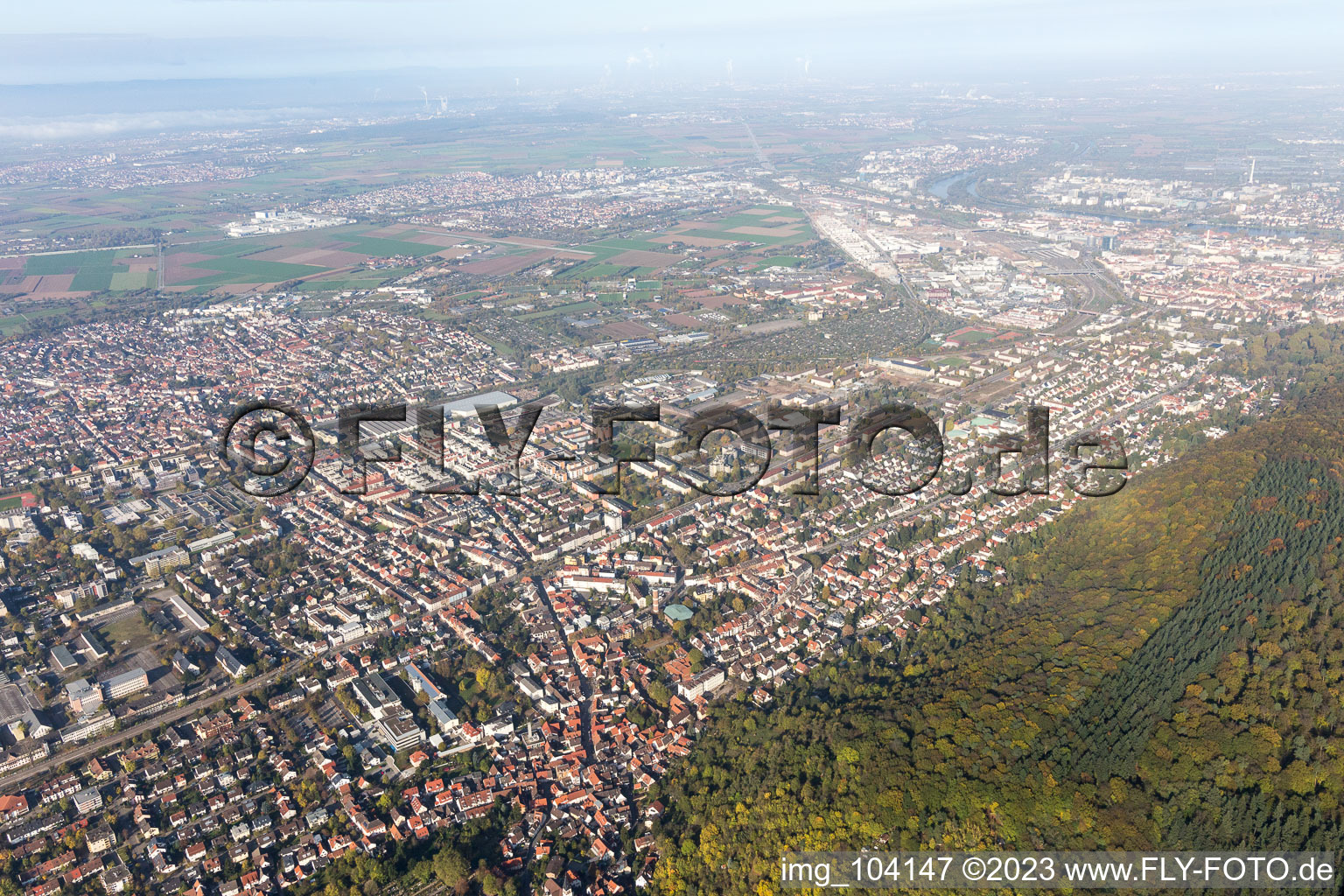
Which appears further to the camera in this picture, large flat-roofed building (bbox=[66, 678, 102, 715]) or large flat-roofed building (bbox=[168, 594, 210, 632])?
large flat-roofed building (bbox=[168, 594, 210, 632])

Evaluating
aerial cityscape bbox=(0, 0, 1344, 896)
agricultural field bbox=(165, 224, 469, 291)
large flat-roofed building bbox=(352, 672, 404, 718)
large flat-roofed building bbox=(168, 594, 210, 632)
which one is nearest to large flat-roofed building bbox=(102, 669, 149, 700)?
aerial cityscape bbox=(0, 0, 1344, 896)

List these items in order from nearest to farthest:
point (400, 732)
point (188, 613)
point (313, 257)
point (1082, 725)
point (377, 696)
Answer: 1. point (1082, 725)
2. point (400, 732)
3. point (377, 696)
4. point (188, 613)
5. point (313, 257)

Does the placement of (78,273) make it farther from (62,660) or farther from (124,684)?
(124,684)

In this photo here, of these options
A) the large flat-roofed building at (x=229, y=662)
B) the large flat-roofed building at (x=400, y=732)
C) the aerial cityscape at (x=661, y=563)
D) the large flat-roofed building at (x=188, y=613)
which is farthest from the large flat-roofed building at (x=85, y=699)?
the large flat-roofed building at (x=400, y=732)

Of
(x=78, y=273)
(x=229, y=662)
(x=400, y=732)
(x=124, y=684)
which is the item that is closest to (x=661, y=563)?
(x=400, y=732)

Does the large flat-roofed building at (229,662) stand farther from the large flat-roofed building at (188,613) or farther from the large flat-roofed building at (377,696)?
the large flat-roofed building at (377,696)

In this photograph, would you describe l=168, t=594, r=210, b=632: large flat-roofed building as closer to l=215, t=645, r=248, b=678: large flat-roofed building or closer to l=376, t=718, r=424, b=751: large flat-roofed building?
l=215, t=645, r=248, b=678: large flat-roofed building
